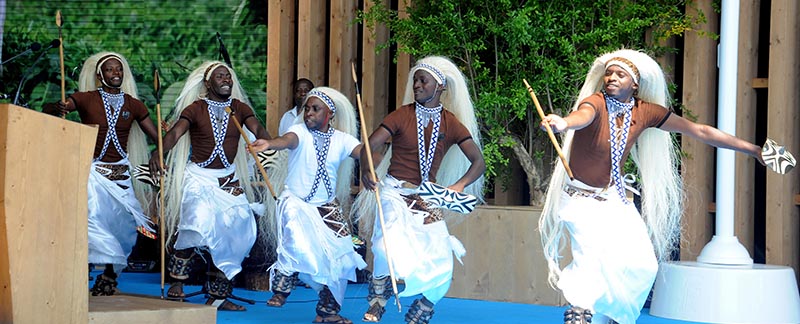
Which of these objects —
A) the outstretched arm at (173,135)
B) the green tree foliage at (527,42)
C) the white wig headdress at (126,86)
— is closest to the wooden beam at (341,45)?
the green tree foliage at (527,42)

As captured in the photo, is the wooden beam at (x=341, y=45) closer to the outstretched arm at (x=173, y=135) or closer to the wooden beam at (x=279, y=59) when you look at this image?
the wooden beam at (x=279, y=59)

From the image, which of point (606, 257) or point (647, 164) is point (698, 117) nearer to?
point (647, 164)

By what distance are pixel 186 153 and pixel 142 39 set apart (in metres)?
3.97

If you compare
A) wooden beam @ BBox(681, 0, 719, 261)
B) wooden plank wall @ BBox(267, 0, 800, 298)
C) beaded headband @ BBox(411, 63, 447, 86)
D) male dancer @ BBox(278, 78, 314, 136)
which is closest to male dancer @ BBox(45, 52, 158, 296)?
male dancer @ BBox(278, 78, 314, 136)

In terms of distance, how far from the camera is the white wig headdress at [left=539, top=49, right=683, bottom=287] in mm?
5449

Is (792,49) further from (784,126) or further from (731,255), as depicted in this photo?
(731,255)

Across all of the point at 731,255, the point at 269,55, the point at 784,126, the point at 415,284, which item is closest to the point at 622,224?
the point at 415,284

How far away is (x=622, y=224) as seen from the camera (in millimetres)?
5211

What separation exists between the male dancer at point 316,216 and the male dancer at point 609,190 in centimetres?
127

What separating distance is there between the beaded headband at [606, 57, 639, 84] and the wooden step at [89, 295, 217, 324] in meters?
2.10

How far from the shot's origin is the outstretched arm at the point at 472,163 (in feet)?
19.7

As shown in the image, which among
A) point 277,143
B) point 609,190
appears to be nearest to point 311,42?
point 277,143

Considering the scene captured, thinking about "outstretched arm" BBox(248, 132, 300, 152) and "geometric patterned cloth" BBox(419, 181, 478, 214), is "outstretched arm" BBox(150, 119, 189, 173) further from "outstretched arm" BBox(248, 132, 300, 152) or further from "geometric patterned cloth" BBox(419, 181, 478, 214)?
"geometric patterned cloth" BBox(419, 181, 478, 214)

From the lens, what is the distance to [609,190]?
526 cm
